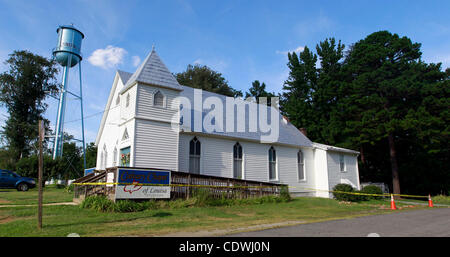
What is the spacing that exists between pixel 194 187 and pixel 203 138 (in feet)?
16.3

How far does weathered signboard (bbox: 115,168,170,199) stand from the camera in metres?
13.0

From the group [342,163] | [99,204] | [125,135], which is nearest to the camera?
[99,204]

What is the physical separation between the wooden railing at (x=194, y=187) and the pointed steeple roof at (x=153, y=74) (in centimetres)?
569

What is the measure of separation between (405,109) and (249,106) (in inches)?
638

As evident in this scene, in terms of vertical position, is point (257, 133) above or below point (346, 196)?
above

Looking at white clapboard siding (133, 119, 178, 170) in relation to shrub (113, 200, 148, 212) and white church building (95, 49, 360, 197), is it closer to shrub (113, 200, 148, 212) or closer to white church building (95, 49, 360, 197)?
white church building (95, 49, 360, 197)

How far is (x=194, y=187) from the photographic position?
51.5ft

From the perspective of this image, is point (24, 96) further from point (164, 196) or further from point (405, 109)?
point (405, 109)

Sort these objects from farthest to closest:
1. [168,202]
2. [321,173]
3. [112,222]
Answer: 1. [321,173]
2. [168,202]
3. [112,222]

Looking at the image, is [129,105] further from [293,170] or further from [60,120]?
[60,120]

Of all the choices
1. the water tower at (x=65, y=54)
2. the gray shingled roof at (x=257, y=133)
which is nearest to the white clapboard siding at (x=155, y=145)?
the gray shingled roof at (x=257, y=133)

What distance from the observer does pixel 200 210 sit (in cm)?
1355

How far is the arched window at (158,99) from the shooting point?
1797cm

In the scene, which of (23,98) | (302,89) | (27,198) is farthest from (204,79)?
(27,198)
